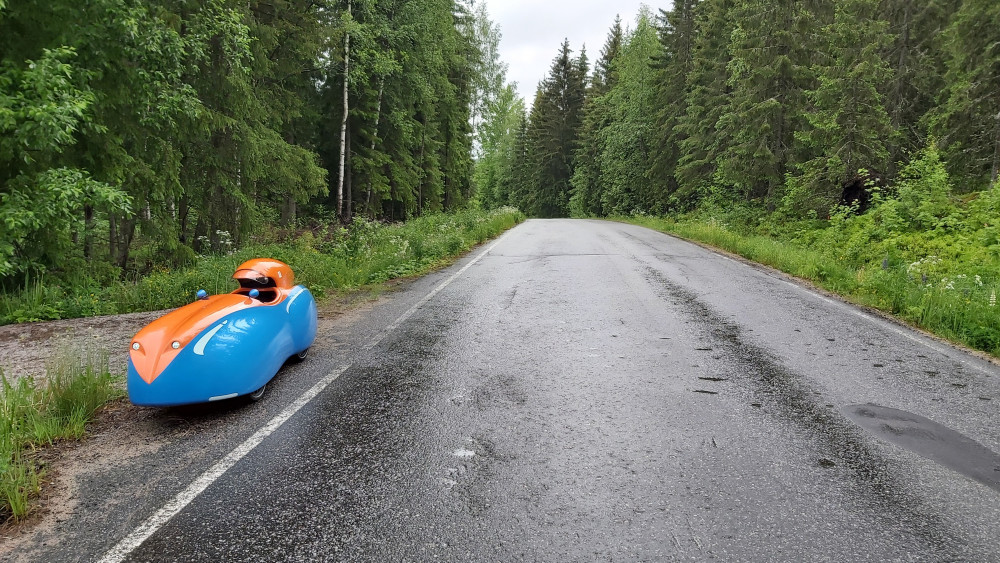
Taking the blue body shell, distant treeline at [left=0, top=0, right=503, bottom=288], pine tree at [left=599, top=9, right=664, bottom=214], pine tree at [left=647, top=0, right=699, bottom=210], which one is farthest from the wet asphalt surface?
pine tree at [left=599, top=9, right=664, bottom=214]

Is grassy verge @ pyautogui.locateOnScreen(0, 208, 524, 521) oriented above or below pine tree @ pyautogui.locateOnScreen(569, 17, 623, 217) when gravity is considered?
below

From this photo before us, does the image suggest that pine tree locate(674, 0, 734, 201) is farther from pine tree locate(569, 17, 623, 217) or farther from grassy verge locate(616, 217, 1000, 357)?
pine tree locate(569, 17, 623, 217)

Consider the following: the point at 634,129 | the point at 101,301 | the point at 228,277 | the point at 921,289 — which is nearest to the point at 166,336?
the point at 228,277

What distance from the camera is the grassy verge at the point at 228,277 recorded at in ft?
23.1

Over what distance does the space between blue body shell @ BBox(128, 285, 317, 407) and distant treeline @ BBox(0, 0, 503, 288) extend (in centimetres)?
337

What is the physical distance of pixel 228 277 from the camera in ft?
26.1

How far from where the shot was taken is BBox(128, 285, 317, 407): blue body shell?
3.39 m

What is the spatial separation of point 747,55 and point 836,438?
65.0ft

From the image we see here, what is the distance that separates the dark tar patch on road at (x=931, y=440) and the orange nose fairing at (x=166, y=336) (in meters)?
4.74

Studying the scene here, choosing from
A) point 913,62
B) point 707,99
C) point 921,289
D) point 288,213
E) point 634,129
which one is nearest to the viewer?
point 921,289

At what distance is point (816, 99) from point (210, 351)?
18707mm

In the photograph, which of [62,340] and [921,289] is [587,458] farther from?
[921,289]

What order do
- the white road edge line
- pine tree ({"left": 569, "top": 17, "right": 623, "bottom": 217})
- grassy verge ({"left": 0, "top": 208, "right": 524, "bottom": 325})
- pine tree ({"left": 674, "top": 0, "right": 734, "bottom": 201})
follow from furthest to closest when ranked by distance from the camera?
pine tree ({"left": 569, "top": 17, "right": 623, "bottom": 217}), pine tree ({"left": 674, "top": 0, "right": 734, "bottom": 201}), grassy verge ({"left": 0, "top": 208, "right": 524, "bottom": 325}), the white road edge line

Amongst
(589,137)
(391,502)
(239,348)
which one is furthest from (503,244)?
(589,137)
